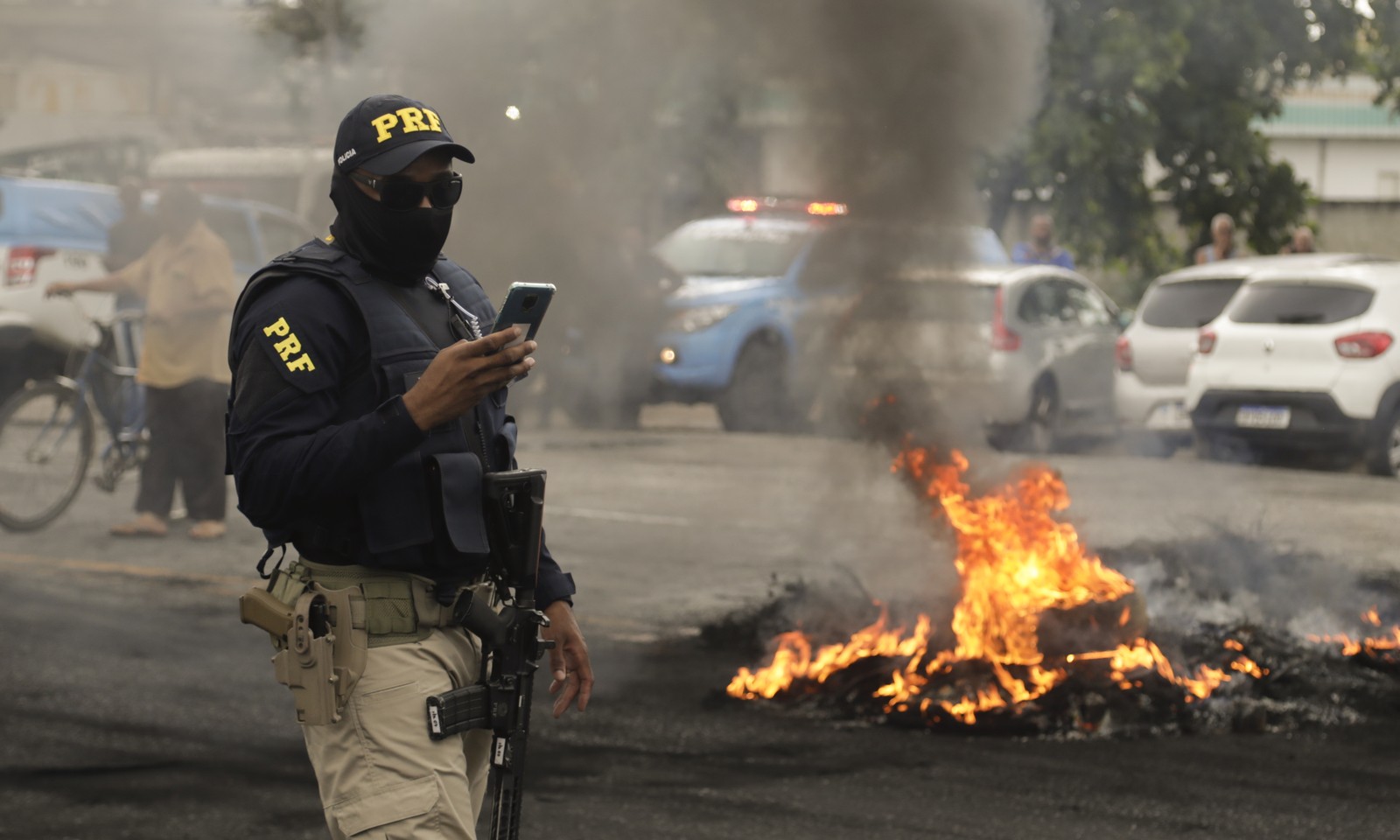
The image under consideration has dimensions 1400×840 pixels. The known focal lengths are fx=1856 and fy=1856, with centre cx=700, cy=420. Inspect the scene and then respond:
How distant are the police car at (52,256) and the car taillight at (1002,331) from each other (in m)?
5.18

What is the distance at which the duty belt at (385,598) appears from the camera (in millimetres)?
2660

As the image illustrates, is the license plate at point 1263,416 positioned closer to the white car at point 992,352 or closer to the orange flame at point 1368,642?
the white car at point 992,352

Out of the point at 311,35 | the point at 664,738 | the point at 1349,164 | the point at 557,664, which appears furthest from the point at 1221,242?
the point at 1349,164

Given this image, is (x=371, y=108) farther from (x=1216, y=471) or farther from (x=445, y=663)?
(x=1216, y=471)

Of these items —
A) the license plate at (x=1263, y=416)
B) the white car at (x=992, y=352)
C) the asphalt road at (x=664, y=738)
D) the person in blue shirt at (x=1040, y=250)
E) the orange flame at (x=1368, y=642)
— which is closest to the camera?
the asphalt road at (x=664, y=738)

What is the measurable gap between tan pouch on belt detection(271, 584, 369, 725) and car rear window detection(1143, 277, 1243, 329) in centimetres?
1184

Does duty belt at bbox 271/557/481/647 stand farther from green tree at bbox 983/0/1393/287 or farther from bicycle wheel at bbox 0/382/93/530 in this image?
green tree at bbox 983/0/1393/287

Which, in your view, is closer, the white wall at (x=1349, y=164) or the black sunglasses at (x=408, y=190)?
the black sunglasses at (x=408, y=190)

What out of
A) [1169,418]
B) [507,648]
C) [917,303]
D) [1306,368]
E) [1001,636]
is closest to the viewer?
[507,648]

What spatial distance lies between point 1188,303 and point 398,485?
39.5 feet

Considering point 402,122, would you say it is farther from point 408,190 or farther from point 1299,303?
point 1299,303

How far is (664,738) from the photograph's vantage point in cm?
540

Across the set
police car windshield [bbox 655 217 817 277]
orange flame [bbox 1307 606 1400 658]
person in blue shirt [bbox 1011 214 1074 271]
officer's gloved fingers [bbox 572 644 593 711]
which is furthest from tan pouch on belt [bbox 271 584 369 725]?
person in blue shirt [bbox 1011 214 1074 271]

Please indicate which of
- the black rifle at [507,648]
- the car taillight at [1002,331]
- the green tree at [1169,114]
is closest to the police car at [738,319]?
the car taillight at [1002,331]
